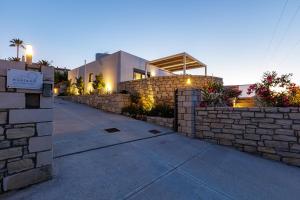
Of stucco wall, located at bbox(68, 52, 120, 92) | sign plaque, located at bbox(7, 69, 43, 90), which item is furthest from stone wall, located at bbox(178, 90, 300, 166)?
stucco wall, located at bbox(68, 52, 120, 92)

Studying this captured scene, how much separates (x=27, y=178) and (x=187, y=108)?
17.4ft

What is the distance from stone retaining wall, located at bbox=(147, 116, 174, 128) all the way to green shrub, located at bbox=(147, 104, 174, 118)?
368 mm

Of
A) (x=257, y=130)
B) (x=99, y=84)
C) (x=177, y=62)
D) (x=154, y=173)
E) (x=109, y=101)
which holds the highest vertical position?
(x=177, y=62)

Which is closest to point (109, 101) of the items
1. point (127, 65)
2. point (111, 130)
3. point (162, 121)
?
point (127, 65)

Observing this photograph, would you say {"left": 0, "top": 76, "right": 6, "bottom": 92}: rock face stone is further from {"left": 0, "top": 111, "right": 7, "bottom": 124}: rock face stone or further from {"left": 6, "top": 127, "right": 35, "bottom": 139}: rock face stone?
{"left": 6, "top": 127, "right": 35, "bottom": 139}: rock face stone

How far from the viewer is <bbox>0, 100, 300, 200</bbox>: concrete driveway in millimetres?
2369

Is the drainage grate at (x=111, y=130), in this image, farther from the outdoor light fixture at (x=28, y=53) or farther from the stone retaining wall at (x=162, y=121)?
the outdoor light fixture at (x=28, y=53)

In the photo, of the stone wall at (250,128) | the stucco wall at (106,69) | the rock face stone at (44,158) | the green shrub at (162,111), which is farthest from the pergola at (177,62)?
the rock face stone at (44,158)

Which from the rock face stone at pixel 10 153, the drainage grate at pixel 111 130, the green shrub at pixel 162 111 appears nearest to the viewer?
the rock face stone at pixel 10 153

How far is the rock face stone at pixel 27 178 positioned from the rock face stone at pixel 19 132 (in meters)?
0.58

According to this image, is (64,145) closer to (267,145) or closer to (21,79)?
(21,79)

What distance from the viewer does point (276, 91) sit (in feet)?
16.8

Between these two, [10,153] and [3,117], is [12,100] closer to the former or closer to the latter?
[3,117]

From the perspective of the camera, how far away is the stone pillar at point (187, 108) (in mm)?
6219
